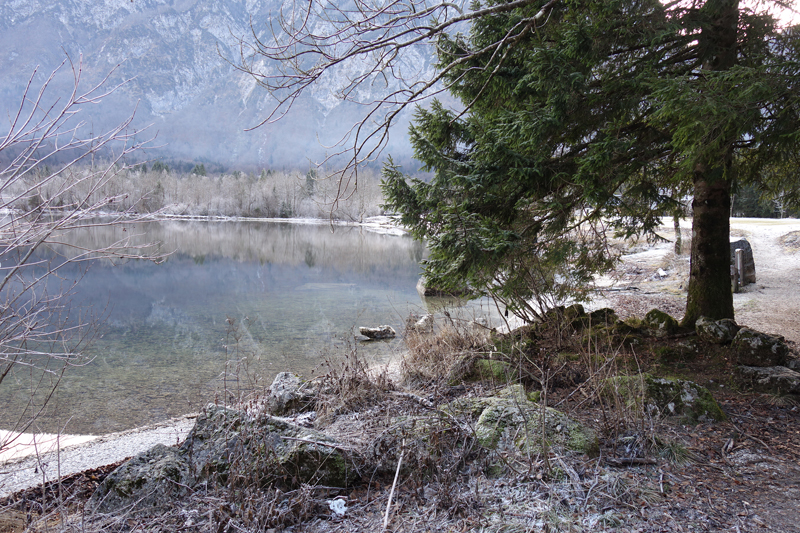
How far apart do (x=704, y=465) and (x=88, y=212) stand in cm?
489

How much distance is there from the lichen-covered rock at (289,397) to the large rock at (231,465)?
5.88 ft

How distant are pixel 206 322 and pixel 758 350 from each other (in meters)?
14.3

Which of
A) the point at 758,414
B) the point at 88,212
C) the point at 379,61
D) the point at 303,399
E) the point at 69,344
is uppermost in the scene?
the point at 379,61

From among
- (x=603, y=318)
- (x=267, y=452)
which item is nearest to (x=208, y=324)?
(x=603, y=318)

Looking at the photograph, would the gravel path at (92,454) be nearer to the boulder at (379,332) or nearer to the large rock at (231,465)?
the large rock at (231,465)

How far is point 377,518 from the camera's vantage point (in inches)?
116

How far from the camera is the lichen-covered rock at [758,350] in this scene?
5.29 meters

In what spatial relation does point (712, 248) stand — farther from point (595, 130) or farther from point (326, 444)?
point (326, 444)

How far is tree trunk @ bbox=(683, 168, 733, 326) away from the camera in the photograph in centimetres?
619

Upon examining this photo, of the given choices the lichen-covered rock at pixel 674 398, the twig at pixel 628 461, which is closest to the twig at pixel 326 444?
the twig at pixel 628 461

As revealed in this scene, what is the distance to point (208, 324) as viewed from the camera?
48.0 feet

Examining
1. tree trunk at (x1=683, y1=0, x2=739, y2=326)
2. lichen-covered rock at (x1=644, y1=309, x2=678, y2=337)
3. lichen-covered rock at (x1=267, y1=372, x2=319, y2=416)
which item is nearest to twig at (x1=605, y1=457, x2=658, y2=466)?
lichen-covered rock at (x1=267, y1=372, x2=319, y2=416)

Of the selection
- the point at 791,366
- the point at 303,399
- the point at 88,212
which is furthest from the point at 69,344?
the point at 791,366

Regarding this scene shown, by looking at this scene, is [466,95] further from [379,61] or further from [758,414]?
[758,414]
